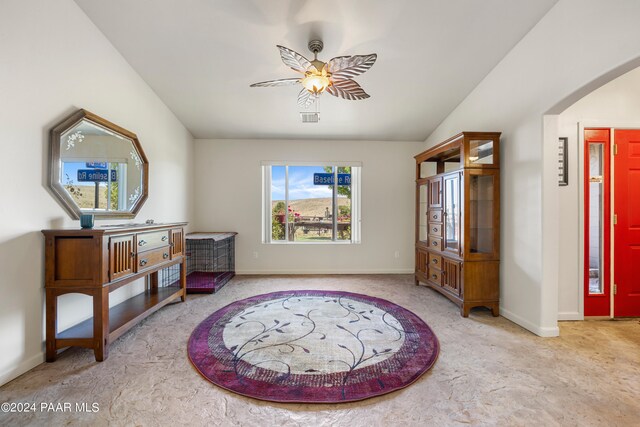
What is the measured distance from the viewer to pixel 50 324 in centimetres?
213

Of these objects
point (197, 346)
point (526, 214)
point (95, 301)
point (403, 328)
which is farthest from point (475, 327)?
point (95, 301)

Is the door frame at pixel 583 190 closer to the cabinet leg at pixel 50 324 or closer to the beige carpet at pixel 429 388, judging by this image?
the beige carpet at pixel 429 388

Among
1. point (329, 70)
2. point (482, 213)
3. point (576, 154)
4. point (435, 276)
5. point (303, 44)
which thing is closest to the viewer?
point (329, 70)

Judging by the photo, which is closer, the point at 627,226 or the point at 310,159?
the point at 627,226

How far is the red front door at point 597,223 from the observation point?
117 inches

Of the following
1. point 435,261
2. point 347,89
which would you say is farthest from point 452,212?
point 347,89

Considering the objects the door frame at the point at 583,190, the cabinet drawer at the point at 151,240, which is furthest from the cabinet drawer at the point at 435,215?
the cabinet drawer at the point at 151,240

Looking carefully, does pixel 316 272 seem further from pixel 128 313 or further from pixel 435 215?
pixel 128 313

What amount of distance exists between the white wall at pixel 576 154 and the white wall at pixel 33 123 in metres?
5.03

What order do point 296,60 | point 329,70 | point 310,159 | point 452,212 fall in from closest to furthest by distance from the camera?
point 296,60
point 329,70
point 452,212
point 310,159

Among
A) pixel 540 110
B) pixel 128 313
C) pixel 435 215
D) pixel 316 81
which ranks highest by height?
pixel 316 81

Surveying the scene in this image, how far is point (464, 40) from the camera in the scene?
285 cm

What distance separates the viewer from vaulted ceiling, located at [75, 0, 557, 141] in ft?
8.18

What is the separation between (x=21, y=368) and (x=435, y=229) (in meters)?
4.36
